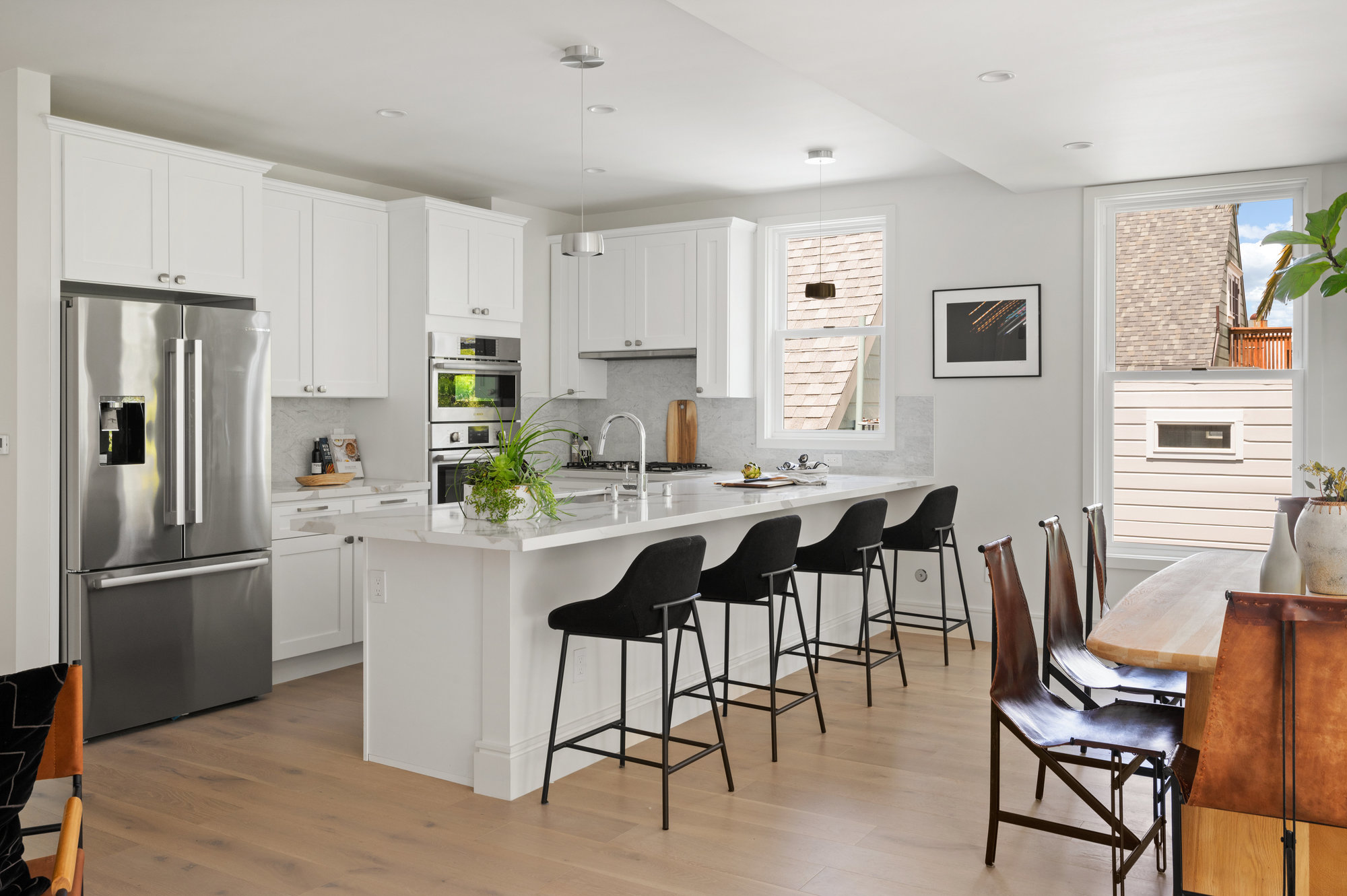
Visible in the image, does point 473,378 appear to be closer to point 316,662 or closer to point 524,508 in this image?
point 316,662

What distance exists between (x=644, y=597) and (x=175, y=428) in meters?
2.30

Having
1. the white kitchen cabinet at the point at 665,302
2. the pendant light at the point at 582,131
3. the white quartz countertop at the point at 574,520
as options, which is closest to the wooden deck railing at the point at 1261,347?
the white quartz countertop at the point at 574,520

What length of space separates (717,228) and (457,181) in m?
1.60

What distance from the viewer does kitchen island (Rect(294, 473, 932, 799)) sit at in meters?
3.46

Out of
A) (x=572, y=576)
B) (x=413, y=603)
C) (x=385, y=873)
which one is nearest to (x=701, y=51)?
(x=572, y=576)

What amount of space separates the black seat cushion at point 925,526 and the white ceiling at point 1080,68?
1653mm

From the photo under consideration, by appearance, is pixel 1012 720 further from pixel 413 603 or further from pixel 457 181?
pixel 457 181

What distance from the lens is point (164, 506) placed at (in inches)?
168

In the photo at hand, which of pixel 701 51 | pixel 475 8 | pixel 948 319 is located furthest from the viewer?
pixel 948 319

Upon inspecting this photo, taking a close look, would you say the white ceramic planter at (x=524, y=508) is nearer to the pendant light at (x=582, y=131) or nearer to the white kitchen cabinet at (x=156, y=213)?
the pendant light at (x=582, y=131)

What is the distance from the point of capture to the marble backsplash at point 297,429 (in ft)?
18.4

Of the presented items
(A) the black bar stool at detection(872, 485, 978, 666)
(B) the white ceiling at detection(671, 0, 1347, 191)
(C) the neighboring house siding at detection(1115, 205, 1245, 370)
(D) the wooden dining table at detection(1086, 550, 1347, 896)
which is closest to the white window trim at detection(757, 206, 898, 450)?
(A) the black bar stool at detection(872, 485, 978, 666)

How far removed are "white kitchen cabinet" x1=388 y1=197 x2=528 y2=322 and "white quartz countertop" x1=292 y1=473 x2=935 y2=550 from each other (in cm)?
163

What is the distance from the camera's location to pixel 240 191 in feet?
15.6
